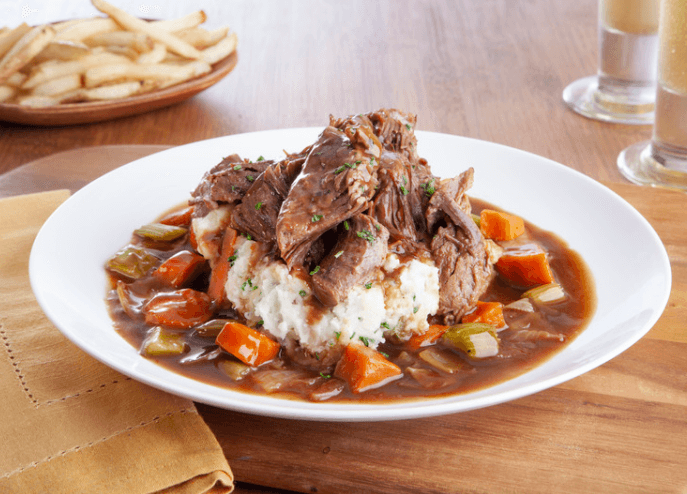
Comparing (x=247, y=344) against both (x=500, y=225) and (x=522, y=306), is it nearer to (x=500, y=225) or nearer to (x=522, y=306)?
(x=522, y=306)

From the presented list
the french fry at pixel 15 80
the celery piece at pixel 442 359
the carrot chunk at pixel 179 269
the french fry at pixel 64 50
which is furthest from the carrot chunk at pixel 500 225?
the french fry at pixel 15 80

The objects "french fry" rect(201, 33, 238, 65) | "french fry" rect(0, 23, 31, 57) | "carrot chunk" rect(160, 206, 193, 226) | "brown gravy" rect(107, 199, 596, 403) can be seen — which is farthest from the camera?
"french fry" rect(201, 33, 238, 65)

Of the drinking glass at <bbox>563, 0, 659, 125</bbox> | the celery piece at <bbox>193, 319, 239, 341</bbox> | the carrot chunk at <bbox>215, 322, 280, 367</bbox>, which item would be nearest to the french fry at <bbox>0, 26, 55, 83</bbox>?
the celery piece at <bbox>193, 319, 239, 341</bbox>

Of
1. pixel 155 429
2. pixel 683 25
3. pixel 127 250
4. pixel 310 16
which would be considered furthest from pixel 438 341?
pixel 310 16

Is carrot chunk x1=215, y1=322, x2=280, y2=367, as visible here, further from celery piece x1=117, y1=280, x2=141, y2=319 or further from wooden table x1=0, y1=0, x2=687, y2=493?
celery piece x1=117, y1=280, x2=141, y2=319

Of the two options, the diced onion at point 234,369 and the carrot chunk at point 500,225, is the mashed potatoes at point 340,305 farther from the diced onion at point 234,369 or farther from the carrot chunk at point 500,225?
the carrot chunk at point 500,225

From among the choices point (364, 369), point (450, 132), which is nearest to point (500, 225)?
point (364, 369)
